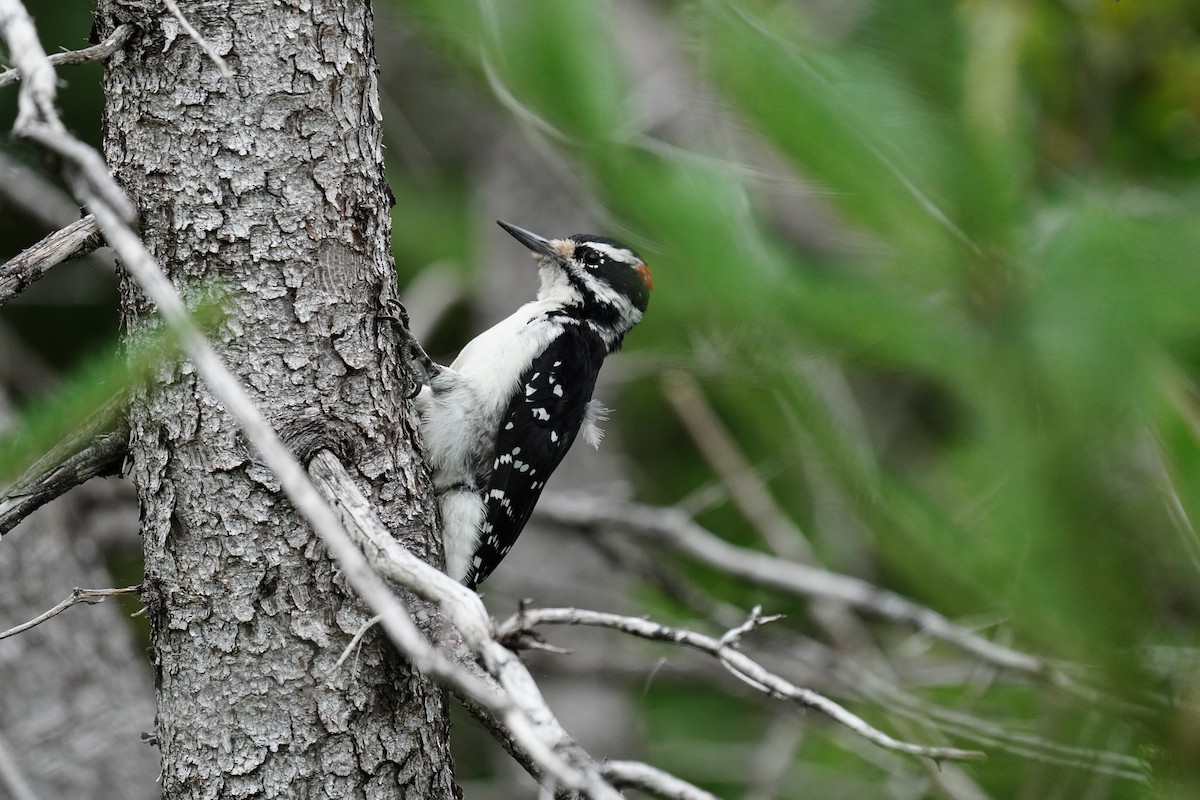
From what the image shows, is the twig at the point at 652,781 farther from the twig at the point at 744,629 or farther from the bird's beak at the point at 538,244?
the bird's beak at the point at 538,244

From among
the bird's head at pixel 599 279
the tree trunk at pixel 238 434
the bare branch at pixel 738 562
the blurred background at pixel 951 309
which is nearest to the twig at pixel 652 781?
the blurred background at pixel 951 309

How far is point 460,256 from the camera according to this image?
23.7 feet

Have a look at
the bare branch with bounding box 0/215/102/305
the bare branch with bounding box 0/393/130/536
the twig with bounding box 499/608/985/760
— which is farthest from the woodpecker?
the twig with bounding box 499/608/985/760

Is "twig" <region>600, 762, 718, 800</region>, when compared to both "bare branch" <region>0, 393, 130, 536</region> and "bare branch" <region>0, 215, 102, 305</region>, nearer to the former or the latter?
"bare branch" <region>0, 393, 130, 536</region>

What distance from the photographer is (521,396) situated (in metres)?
3.77

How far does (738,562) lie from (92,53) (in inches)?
112

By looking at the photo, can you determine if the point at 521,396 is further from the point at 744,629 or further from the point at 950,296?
the point at 950,296

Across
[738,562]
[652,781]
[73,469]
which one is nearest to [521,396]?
[738,562]

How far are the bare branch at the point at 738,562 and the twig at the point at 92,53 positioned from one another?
8.27 feet

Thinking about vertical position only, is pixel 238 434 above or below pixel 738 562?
above

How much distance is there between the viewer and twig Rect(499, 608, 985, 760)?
5.05 feet

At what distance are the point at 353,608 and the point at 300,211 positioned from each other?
80cm

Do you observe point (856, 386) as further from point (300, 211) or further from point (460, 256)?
point (300, 211)

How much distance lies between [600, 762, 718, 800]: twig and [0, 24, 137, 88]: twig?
1374 millimetres
